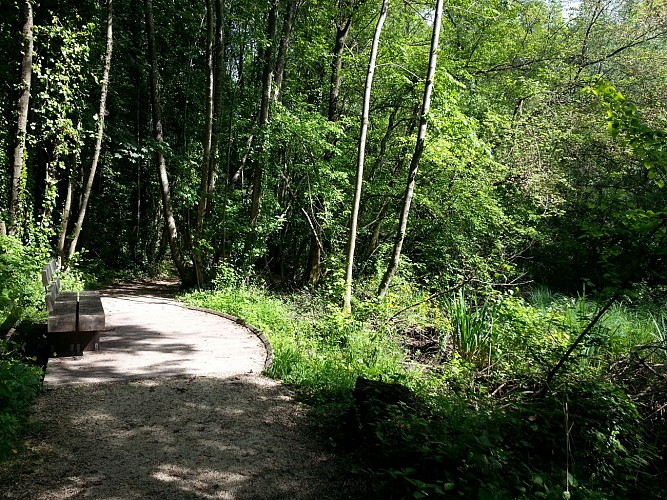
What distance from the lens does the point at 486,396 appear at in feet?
17.6

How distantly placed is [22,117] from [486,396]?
899 cm

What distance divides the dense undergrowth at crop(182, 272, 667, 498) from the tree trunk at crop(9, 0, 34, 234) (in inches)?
183

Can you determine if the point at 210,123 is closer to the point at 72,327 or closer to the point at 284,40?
the point at 284,40

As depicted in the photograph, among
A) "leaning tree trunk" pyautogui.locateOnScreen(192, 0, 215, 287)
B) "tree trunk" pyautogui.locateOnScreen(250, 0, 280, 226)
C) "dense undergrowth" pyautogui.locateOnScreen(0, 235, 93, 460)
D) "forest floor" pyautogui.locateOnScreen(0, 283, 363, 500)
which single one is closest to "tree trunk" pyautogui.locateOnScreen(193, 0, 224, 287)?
"leaning tree trunk" pyautogui.locateOnScreen(192, 0, 215, 287)

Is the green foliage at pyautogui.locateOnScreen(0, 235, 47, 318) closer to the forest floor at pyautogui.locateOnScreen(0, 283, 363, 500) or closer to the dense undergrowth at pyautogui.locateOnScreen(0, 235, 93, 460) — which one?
the dense undergrowth at pyautogui.locateOnScreen(0, 235, 93, 460)

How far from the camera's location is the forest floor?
11.0 ft

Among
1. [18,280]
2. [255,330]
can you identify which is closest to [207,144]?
[18,280]

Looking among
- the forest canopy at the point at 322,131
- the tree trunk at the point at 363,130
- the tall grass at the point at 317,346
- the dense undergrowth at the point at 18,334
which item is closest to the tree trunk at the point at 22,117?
the forest canopy at the point at 322,131

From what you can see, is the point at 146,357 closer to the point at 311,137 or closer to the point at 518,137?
the point at 311,137

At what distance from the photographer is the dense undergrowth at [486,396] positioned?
3.26m

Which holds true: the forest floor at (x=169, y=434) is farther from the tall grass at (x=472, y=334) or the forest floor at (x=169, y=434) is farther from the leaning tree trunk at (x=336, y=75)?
the leaning tree trunk at (x=336, y=75)

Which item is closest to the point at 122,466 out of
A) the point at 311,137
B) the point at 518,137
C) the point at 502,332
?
the point at 502,332

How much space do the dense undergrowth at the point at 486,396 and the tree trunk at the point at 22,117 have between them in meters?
4.64

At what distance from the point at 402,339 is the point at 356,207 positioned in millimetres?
2637
